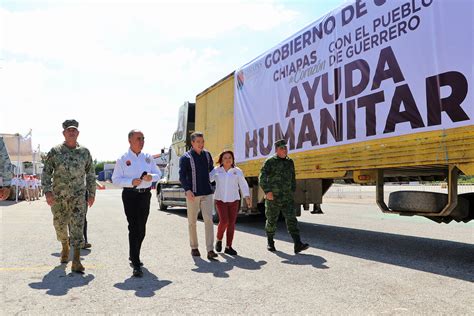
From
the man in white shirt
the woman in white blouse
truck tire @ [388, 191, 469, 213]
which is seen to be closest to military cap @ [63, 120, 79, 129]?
the man in white shirt

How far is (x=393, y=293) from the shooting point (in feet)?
14.0

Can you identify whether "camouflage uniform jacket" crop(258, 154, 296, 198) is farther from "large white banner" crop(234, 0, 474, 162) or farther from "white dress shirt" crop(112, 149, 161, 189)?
"white dress shirt" crop(112, 149, 161, 189)

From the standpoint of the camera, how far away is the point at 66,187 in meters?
5.31

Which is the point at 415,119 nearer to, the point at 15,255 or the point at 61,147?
the point at 61,147

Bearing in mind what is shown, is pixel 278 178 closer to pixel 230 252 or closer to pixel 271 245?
pixel 271 245

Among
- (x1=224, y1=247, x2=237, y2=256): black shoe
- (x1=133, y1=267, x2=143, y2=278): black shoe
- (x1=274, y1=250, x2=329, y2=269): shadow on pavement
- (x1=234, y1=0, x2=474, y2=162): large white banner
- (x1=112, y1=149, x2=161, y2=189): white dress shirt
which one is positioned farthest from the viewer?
(x1=224, y1=247, x2=237, y2=256): black shoe

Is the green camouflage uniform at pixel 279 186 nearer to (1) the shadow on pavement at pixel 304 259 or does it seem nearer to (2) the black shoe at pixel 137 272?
(1) the shadow on pavement at pixel 304 259

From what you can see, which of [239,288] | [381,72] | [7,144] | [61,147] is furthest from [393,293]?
[7,144]

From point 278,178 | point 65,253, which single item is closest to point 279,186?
point 278,178

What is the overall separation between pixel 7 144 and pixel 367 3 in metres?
19.8

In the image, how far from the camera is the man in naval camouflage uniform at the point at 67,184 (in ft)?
17.4

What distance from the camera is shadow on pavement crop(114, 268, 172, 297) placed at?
4.31 m

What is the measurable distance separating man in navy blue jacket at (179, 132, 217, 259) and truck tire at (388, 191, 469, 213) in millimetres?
2539

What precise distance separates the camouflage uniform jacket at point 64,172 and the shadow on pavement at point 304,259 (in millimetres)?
2864
